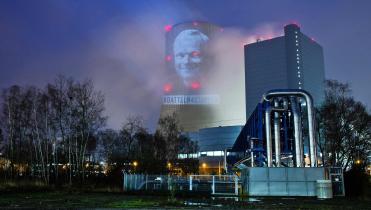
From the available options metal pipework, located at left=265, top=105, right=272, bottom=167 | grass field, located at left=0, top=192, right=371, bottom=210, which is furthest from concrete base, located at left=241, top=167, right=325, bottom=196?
metal pipework, located at left=265, top=105, right=272, bottom=167

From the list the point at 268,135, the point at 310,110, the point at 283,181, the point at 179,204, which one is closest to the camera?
the point at 179,204

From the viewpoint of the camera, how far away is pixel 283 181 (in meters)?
32.5

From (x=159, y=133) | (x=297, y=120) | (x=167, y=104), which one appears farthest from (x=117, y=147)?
(x=167, y=104)

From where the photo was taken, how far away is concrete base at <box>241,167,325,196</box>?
3219 cm

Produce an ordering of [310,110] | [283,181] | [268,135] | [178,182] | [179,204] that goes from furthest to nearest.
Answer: [310,110] → [268,135] → [178,182] → [283,181] → [179,204]

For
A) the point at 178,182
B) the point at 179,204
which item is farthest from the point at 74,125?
the point at 179,204

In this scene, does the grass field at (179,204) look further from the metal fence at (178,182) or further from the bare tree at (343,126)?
the bare tree at (343,126)

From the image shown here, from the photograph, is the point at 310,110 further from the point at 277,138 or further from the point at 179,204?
the point at 179,204

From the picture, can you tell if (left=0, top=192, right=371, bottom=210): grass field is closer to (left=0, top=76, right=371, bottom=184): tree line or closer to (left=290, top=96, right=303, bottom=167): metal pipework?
(left=290, top=96, right=303, bottom=167): metal pipework

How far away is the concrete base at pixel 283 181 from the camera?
32.2m

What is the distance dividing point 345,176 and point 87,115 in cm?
3369

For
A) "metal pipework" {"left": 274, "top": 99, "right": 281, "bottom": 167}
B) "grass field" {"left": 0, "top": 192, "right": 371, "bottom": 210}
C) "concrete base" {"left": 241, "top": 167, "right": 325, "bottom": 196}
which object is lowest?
"grass field" {"left": 0, "top": 192, "right": 371, "bottom": 210}

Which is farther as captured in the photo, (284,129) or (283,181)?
(284,129)

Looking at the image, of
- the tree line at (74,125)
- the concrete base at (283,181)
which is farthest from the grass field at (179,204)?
the tree line at (74,125)
